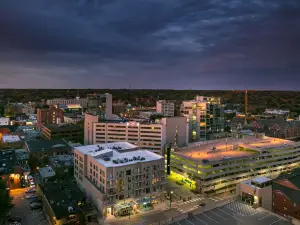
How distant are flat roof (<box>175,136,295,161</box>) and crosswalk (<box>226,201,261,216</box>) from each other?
1297 centimetres

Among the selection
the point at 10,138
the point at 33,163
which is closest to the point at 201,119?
the point at 33,163

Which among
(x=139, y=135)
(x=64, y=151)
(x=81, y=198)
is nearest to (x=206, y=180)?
(x=81, y=198)

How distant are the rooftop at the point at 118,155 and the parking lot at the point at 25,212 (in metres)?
13.0

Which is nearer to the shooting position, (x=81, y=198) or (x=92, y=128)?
(x=81, y=198)

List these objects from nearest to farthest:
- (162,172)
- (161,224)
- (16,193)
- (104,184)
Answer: (161,224), (104,184), (162,172), (16,193)

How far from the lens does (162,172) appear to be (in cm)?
5262

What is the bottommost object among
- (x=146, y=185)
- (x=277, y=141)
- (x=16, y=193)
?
(x=16, y=193)

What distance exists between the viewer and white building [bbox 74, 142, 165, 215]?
154 feet

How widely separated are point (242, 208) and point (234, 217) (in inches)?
150

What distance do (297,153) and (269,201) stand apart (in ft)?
91.6

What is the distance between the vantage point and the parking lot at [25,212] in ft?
148

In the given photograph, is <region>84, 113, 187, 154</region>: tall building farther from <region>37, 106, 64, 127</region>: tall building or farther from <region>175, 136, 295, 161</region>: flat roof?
<region>37, 106, 64, 127</region>: tall building

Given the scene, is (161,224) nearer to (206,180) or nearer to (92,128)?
(206,180)

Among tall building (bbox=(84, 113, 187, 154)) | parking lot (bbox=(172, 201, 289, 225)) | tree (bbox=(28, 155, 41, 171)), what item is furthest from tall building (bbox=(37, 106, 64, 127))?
parking lot (bbox=(172, 201, 289, 225))
